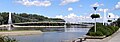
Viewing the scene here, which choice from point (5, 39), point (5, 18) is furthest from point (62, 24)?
point (5, 39)

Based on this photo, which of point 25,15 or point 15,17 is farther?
point 25,15

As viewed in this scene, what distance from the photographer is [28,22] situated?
17438 cm

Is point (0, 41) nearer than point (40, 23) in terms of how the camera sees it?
Yes

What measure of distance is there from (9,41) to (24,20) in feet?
582

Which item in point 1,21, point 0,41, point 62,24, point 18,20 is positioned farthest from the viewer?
point 62,24

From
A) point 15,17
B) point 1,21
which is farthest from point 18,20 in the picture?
point 1,21

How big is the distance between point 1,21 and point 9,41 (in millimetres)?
157955

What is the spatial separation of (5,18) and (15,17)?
12.6 m

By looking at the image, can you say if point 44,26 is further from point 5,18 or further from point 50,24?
point 5,18

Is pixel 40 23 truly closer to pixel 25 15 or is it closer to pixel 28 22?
pixel 28 22

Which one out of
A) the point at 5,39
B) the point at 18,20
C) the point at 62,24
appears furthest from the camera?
the point at 62,24

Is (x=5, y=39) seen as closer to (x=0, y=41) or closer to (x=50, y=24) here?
(x=0, y=41)

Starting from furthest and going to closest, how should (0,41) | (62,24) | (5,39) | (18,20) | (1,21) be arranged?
1. (62,24)
2. (18,20)
3. (1,21)
4. (5,39)
5. (0,41)

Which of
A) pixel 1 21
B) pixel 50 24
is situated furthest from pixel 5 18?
pixel 50 24
